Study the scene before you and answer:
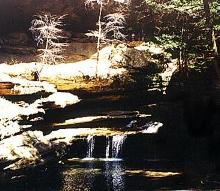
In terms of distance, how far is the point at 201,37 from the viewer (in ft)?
17.0

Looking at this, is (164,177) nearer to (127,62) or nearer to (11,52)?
(127,62)

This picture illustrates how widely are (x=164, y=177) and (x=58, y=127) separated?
62.1 inches

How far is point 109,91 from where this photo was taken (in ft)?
16.7

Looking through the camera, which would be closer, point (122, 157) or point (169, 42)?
point (122, 157)

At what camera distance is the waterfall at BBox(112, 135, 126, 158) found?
4.97 metres

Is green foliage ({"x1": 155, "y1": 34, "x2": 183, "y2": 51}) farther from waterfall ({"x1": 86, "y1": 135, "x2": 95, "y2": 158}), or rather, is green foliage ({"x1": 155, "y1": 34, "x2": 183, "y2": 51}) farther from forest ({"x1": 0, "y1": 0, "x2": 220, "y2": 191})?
waterfall ({"x1": 86, "y1": 135, "x2": 95, "y2": 158})

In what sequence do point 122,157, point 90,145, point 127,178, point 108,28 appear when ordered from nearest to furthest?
1. point 127,178
2. point 90,145
3. point 122,157
4. point 108,28

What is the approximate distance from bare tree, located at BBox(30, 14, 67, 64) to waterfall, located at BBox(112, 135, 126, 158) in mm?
1369

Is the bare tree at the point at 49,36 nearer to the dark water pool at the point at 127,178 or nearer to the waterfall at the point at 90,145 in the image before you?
the waterfall at the point at 90,145

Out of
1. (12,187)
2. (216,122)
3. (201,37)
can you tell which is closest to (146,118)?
(216,122)

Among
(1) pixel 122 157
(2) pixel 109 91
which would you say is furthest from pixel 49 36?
(1) pixel 122 157

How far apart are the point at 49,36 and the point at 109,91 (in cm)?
116

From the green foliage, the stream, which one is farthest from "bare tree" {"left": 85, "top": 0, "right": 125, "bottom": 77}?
the stream

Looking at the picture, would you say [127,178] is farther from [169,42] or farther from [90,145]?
[169,42]
